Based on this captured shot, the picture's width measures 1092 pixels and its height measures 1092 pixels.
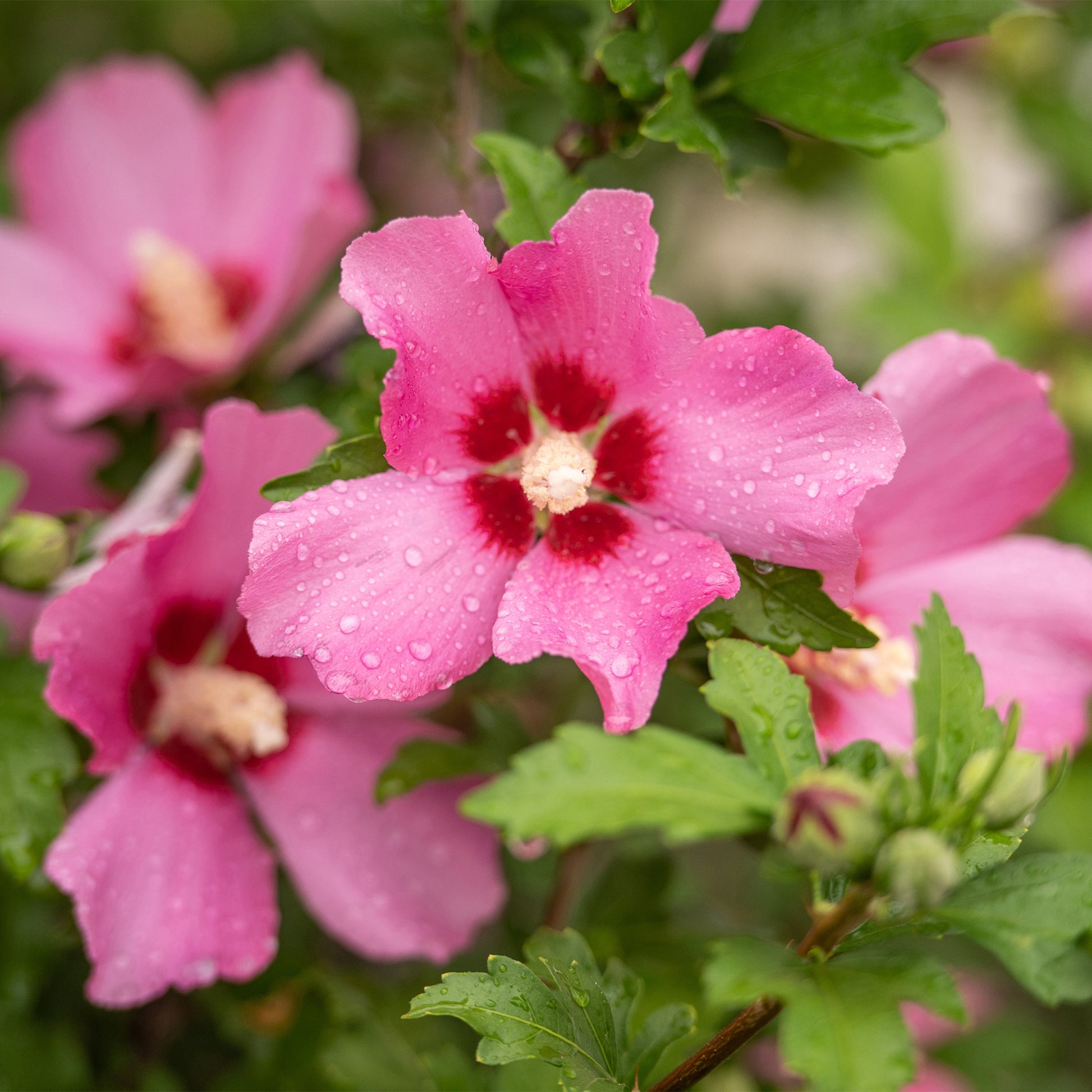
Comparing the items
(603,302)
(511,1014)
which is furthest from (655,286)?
(511,1014)

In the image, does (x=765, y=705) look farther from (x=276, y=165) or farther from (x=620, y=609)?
(x=276, y=165)

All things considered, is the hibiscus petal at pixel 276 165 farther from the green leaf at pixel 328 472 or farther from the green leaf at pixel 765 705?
the green leaf at pixel 765 705

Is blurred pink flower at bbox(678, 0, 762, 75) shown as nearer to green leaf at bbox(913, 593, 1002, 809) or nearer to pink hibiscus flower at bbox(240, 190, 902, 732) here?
pink hibiscus flower at bbox(240, 190, 902, 732)

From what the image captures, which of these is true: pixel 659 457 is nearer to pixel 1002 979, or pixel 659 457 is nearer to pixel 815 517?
pixel 815 517

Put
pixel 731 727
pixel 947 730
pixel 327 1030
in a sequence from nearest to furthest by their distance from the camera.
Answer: pixel 947 730
pixel 731 727
pixel 327 1030

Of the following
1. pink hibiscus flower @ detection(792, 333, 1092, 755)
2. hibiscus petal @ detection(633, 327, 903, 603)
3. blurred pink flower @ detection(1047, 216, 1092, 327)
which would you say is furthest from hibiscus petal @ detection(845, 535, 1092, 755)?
blurred pink flower @ detection(1047, 216, 1092, 327)

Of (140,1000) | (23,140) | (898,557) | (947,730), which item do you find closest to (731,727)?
(947,730)
